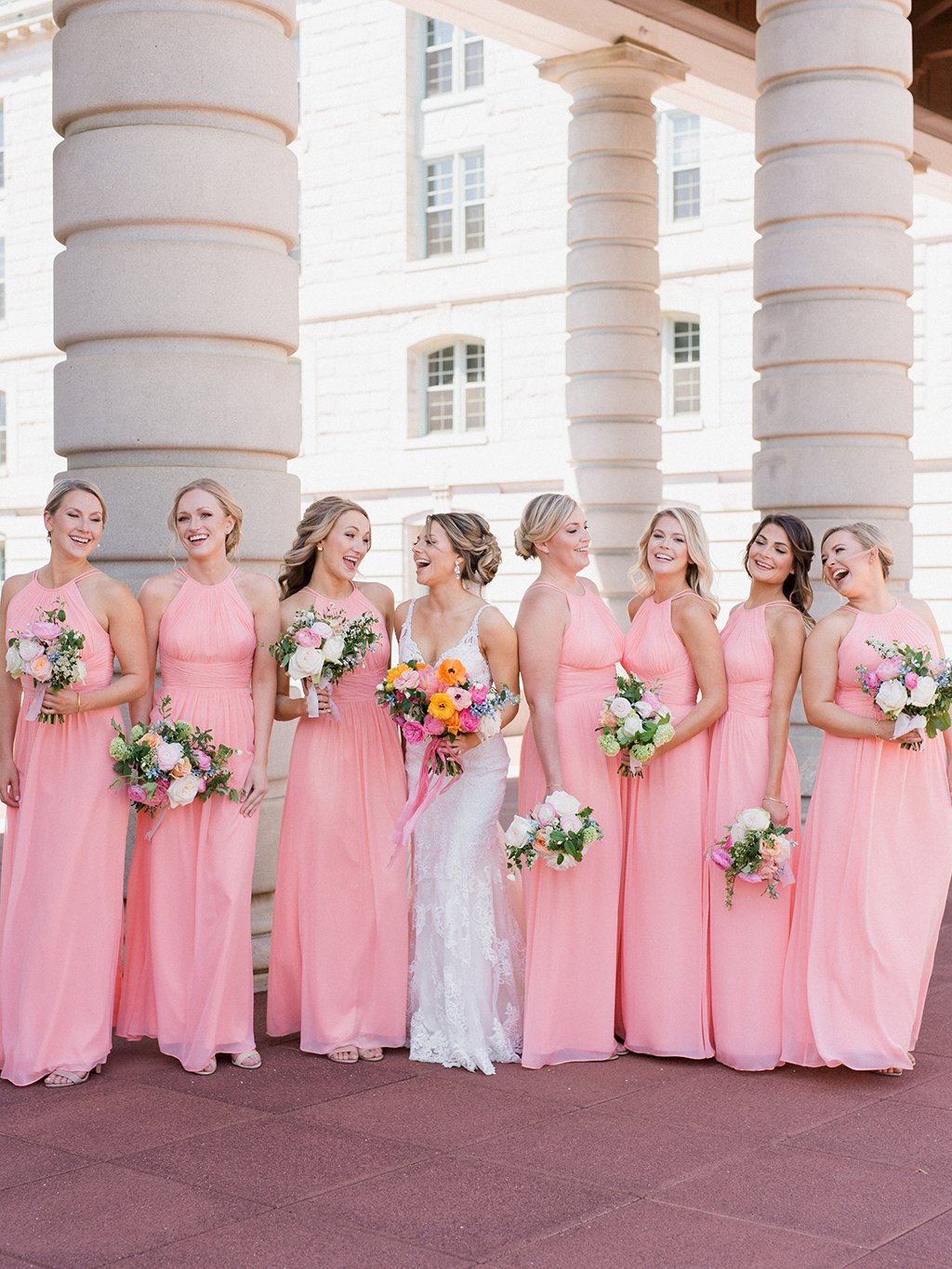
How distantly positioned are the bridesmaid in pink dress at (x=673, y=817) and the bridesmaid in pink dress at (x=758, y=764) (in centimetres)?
8

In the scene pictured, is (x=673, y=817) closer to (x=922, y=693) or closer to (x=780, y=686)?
(x=780, y=686)

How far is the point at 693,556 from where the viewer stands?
23.5 feet

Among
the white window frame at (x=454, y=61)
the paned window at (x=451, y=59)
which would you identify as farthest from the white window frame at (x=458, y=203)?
the paned window at (x=451, y=59)

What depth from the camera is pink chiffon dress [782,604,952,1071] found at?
6.68 meters

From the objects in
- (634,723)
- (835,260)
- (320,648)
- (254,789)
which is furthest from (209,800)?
(835,260)

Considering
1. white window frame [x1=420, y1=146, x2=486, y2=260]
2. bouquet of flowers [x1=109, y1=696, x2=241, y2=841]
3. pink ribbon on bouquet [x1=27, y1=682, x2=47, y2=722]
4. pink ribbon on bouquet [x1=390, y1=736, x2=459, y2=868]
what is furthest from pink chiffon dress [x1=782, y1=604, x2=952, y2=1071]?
white window frame [x1=420, y1=146, x2=486, y2=260]

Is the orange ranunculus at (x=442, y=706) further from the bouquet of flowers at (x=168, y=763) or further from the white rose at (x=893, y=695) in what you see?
the white rose at (x=893, y=695)

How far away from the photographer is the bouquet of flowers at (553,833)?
6652 mm

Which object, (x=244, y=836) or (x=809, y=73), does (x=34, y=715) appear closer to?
(x=244, y=836)

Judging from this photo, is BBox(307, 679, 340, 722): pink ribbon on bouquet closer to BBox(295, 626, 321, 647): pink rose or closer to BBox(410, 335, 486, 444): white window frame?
BBox(295, 626, 321, 647): pink rose

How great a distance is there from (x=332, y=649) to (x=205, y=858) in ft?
3.46

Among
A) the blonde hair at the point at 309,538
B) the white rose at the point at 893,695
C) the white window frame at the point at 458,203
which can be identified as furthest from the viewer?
the white window frame at the point at 458,203

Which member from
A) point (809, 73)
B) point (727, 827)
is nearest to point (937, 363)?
point (809, 73)

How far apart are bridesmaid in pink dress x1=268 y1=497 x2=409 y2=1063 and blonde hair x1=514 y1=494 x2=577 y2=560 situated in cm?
70
